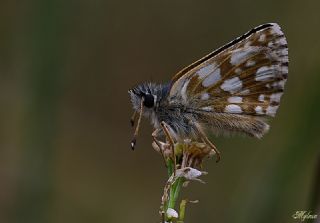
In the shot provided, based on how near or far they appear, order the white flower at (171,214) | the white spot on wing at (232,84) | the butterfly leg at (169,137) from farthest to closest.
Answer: the white spot on wing at (232,84) → the butterfly leg at (169,137) → the white flower at (171,214)

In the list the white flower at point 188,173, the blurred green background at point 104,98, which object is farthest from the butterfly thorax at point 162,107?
the blurred green background at point 104,98

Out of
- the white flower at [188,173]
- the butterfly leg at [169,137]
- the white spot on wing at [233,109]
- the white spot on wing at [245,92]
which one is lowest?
the white flower at [188,173]

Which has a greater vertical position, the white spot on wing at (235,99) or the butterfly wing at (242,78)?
the butterfly wing at (242,78)

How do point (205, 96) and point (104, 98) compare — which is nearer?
point (205, 96)

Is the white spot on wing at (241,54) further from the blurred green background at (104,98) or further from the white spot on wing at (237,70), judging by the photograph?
the blurred green background at (104,98)

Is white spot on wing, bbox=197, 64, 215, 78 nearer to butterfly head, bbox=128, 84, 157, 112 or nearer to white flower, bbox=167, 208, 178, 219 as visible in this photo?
butterfly head, bbox=128, 84, 157, 112

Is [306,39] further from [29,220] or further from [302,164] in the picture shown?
[29,220]

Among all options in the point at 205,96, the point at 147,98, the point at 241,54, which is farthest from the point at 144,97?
the point at 241,54

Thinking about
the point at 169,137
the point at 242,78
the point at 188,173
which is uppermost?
the point at 242,78

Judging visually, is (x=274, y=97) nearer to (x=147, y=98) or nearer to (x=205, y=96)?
(x=205, y=96)
